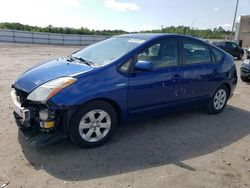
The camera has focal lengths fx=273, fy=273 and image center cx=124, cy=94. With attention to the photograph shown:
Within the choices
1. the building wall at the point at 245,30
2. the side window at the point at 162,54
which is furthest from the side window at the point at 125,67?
the building wall at the point at 245,30

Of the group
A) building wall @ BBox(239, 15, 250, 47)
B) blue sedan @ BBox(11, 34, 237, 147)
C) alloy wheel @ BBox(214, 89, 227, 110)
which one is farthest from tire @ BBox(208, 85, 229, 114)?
building wall @ BBox(239, 15, 250, 47)

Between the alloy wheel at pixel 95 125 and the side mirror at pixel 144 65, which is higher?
the side mirror at pixel 144 65

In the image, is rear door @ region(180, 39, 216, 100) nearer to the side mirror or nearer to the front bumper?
the side mirror

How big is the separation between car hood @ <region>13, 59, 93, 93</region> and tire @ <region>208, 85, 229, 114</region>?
120 inches

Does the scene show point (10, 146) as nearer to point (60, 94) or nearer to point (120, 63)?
point (60, 94)

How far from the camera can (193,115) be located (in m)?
5.84

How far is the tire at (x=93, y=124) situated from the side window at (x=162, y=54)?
104 centimetres

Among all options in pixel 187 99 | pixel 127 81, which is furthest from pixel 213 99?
pixel 127 81

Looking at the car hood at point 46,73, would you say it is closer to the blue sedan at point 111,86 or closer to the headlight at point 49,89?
the blue sedan at point 111,86

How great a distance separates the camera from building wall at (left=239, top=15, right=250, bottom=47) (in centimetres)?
5119

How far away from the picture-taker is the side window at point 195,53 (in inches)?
200

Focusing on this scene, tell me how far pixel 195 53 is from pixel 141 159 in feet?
8.35

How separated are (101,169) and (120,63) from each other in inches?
62.3

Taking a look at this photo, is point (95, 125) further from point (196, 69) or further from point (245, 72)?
point (245, 72)
